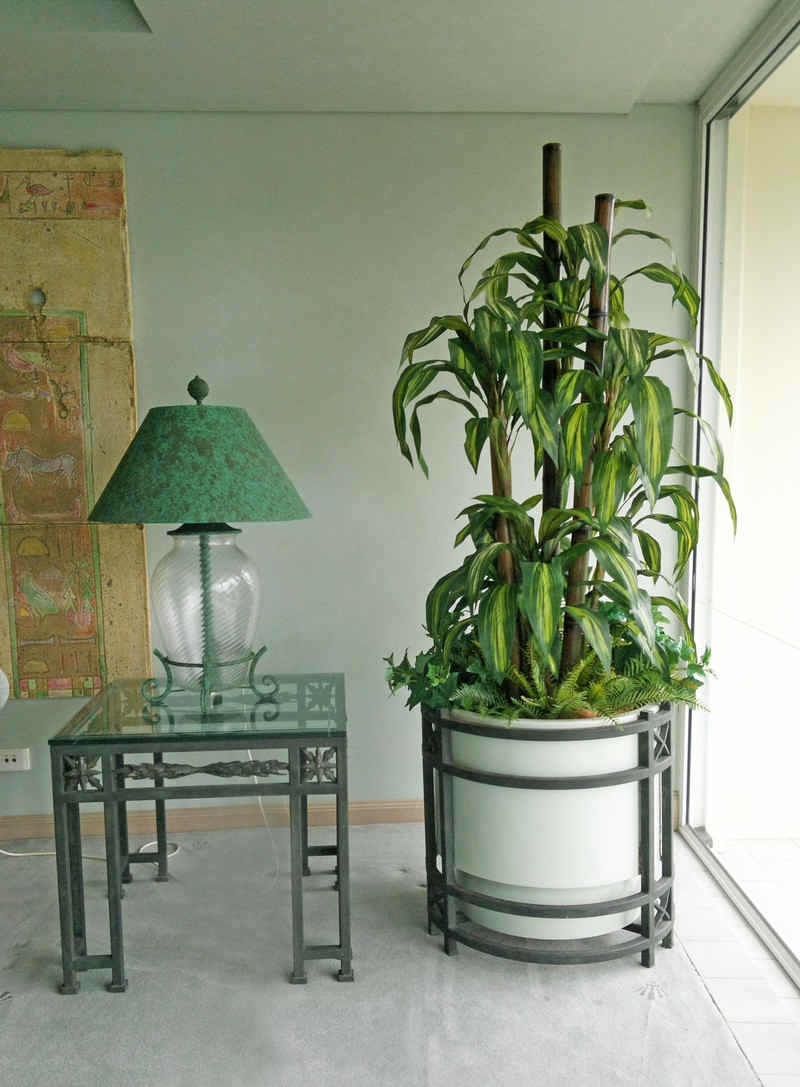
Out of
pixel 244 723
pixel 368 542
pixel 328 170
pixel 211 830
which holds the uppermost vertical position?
pixel 328 170

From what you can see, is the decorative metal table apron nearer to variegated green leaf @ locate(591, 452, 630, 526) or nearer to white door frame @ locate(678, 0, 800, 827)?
variegated green leaf @ locate(591, 452, 630, 526)

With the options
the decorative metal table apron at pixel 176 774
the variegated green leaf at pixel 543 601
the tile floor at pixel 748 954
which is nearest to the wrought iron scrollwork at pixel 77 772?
the decorative metal table apron at pixel 176 774

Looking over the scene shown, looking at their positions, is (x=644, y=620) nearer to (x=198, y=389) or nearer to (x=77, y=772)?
(x=198, y=389)

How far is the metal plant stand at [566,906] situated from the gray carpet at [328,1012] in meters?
0.07

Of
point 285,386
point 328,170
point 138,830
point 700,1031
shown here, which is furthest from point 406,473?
point 700,1031

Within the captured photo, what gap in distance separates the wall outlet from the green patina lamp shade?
3.76 feet

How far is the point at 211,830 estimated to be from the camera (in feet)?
9.23

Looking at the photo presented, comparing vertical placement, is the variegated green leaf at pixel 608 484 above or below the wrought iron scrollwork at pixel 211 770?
above

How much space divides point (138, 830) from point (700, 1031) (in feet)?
5.90

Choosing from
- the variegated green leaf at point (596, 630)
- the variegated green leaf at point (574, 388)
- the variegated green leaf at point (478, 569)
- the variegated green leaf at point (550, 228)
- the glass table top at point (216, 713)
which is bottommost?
the glass table top at point (216, 713)

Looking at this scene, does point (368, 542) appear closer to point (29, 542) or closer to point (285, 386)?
point (285, 386)

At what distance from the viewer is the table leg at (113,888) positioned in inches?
74.9

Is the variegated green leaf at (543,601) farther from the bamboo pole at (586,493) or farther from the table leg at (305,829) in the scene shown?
the table leg at (305,829)

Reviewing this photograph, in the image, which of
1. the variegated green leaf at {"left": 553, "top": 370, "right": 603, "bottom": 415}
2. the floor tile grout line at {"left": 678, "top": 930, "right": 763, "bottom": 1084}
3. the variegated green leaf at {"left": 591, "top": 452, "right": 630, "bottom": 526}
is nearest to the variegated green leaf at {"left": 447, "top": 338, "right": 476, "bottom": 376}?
the variegated green leaf at {"left": 553, "top": 370, "right": 603, "bottom": 415}
